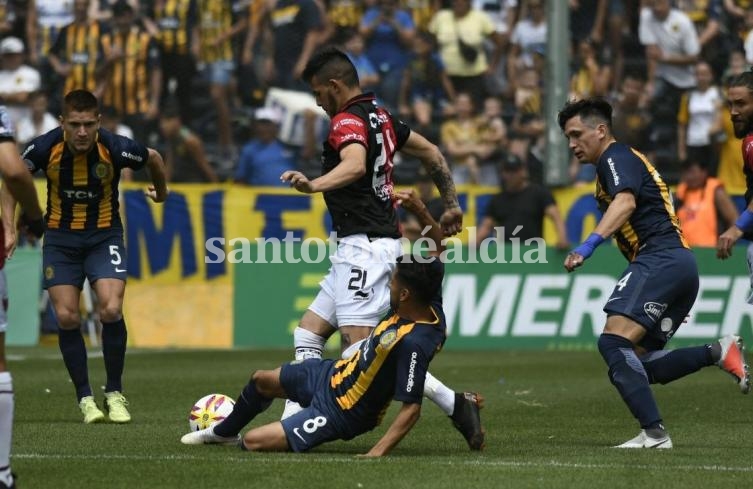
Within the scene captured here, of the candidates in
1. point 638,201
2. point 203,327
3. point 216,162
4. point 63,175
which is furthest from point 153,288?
point 638,201

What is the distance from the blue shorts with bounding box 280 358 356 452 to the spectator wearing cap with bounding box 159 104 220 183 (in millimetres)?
11801

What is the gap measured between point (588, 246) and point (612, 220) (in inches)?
10.8

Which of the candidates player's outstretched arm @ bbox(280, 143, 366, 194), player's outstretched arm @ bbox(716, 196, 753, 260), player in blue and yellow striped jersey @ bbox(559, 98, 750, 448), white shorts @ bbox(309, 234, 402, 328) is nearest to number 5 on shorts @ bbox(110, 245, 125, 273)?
white shorts @ bbox(309, 234, 402, 328)

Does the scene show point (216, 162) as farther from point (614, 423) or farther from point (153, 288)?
point (614, 423)

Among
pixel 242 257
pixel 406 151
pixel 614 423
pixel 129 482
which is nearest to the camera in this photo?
pixel 129 482

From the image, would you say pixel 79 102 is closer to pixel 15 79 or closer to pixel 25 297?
pixel 25 297

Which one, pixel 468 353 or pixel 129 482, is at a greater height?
pixel 129 482

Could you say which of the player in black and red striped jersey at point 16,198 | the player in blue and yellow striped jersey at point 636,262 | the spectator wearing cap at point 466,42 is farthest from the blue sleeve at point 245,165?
the player in black and red striped jersey at point 16,198

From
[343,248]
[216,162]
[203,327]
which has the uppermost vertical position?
[343,248]

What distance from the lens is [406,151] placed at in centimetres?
917

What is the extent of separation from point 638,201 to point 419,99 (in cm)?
1132

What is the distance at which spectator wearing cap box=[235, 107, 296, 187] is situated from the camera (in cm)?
1914

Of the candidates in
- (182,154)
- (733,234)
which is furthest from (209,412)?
(182,154)

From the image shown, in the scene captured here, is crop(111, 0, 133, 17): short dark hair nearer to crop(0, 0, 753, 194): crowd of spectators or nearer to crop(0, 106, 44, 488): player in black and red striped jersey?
crop(0, 0, 753, 194): crowd of spectators
